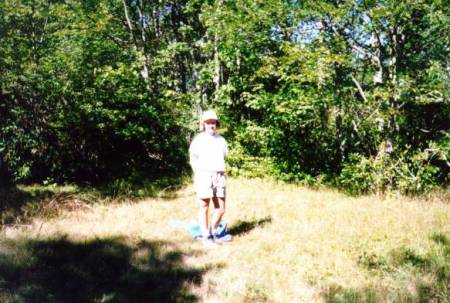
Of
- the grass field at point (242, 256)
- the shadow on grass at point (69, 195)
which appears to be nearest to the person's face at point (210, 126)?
the grass field at point (242, 256)

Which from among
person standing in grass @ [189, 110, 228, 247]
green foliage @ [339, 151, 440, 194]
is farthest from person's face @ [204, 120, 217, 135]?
green foliage @ [339, 151, 440, 194]

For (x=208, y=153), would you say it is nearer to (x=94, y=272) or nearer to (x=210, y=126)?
(x=210, y=126)

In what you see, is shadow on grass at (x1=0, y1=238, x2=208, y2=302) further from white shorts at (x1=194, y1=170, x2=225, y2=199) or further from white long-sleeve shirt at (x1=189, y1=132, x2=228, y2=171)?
white long-sleeve shirt at (x1=189, y1=132, x2=228, y2=171)

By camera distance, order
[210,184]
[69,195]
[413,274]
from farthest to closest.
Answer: [69,195]
[210,184]
[413,274]

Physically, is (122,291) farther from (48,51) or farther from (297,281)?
(48,51)

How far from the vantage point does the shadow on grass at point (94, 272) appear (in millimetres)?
4734

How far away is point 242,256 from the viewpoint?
5.94m

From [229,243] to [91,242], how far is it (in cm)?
217

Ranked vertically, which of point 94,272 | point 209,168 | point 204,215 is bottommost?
point 94,272

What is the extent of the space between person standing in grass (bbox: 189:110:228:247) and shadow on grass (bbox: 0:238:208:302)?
0.77 m

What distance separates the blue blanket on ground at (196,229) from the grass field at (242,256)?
0.13 metres

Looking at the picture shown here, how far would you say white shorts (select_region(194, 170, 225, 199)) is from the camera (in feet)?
20.9

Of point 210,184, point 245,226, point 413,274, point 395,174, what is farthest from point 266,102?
point 413,274

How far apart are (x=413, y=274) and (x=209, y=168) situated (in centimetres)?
313
